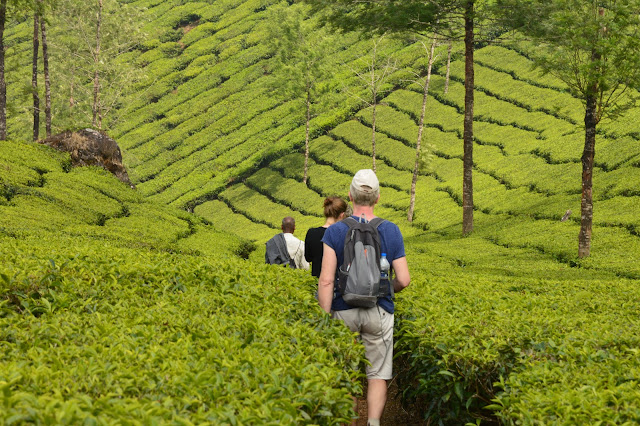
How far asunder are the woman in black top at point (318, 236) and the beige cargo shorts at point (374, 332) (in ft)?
6.04

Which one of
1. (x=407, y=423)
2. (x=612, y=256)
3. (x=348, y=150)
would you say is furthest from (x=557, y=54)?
(x=348, y=150)

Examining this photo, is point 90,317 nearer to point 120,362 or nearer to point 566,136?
point 120,362

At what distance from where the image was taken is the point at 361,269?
5398 millimetres

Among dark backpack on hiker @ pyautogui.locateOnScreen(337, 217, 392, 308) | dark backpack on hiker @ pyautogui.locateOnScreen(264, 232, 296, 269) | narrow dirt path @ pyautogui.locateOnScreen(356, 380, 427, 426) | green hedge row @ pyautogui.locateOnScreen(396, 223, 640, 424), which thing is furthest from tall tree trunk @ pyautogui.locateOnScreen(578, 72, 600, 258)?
dark backpack on hiker @ pyautogui.locateOnScreen(337, 217, 392, 308)

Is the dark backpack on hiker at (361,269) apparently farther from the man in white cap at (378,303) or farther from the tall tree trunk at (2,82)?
the tall tree trunk at (2,82)

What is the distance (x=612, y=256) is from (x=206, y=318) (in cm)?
1598

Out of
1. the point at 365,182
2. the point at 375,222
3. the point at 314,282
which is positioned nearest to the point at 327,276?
the point at 375,222

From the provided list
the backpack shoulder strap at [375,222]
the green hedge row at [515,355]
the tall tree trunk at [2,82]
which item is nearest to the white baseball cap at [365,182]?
the backpack shoulder strap at [375,222]

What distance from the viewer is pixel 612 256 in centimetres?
1802

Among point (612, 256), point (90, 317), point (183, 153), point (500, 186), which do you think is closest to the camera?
point (90, 317)

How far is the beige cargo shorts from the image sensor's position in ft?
18.6

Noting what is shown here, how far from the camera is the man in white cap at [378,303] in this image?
564 centimetres

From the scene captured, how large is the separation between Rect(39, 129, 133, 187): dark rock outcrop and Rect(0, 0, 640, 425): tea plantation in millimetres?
787

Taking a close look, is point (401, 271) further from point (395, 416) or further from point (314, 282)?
point (395, 416)
